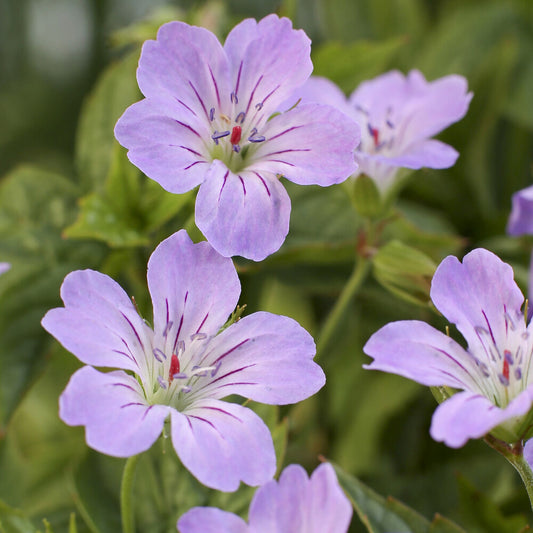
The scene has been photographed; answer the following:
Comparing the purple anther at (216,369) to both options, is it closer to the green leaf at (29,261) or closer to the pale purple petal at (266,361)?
the pale purple petal at (266,361)

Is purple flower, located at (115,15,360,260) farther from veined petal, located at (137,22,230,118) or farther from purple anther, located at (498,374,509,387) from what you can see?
purple anther, located at (498,374,509,387)

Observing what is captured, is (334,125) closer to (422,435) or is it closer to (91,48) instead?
(422,435)

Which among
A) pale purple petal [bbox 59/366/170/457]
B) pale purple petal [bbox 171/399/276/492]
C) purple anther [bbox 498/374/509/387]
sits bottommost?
purple anther [bbox 498/374/509/387]

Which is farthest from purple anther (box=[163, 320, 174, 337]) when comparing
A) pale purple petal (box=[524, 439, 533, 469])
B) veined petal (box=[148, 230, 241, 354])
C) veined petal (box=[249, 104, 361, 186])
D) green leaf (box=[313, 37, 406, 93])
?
green leaf (box=[313, 37, 406, 93])

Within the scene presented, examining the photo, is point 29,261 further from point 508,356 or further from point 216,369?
point 508,356

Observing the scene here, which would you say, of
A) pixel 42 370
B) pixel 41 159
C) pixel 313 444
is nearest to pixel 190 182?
pixel 42 370

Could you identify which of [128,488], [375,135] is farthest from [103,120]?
[128,488]
